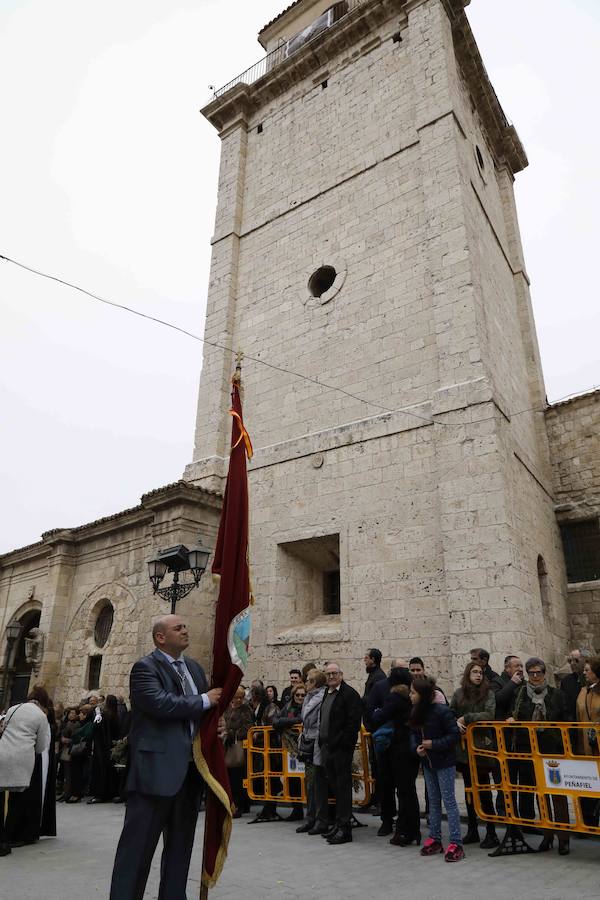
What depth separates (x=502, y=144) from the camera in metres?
17.7

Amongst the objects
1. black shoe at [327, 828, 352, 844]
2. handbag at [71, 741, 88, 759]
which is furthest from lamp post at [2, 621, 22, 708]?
black shoe at [327, 828, 352, 844]

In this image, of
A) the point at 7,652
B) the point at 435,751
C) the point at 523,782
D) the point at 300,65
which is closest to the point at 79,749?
the point at 435,751

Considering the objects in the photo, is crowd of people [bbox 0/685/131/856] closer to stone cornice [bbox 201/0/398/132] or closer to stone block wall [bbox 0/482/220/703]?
stone block wall [bbox 0/482/220/703]

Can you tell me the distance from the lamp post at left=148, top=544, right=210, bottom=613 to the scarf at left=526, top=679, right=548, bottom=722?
5.08m

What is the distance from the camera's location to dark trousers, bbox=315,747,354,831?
229 inches

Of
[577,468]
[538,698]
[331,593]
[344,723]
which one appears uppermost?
[577,468]

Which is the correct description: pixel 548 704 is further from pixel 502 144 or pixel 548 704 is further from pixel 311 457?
pixel 502 144

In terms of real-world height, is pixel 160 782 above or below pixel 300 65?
below

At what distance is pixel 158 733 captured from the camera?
346 cm

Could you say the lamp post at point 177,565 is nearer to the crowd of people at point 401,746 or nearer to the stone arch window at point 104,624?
the crowd of people at point 401,746

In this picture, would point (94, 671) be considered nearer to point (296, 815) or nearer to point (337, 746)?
point (296, 815)

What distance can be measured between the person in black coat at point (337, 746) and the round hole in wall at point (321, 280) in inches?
379

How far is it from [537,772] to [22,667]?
14352 mm

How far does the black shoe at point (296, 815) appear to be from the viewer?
701cm
